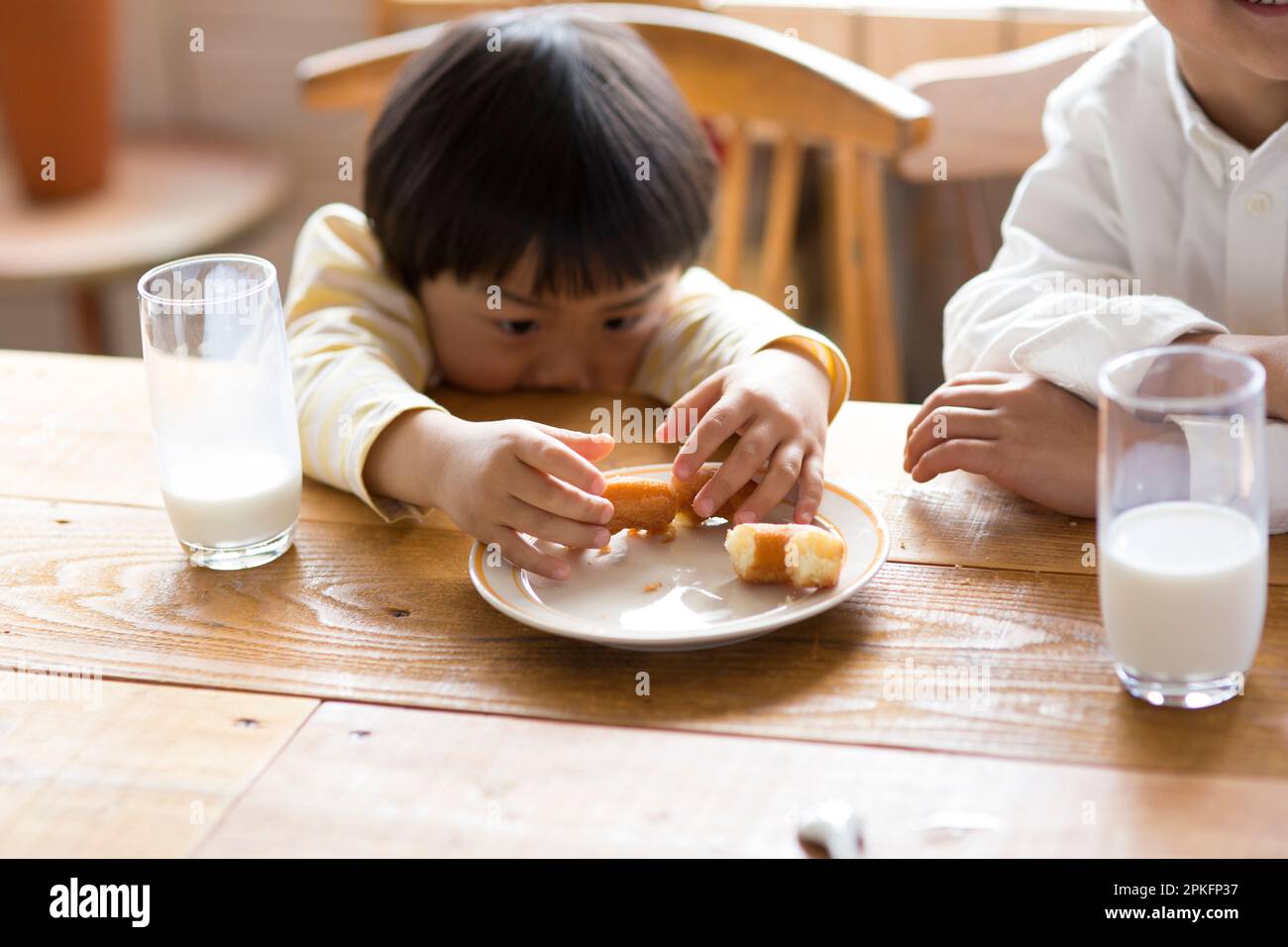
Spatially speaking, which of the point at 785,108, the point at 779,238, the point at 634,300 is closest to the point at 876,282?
the point at 779,238

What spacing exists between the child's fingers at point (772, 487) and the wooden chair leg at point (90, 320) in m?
1.84

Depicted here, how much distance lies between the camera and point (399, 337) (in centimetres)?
122

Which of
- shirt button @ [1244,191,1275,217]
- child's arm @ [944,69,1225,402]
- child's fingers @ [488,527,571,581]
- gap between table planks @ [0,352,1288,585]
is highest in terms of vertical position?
shirt button @ [1244,191,1275,217]

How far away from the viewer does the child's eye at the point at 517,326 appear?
4.05 ft

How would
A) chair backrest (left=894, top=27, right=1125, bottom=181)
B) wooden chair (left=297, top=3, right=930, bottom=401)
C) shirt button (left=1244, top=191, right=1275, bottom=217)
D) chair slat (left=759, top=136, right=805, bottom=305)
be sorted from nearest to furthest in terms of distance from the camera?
shirt button (left=1244, top=191, right=1275, bottom=217)
wooden chair (left=297, top=3, right=930, bottom=401)
chair backrest (left=894, top=27, right=1125, bottom=181)
chair slat (left=759, top=136, right=805, bottom=305)

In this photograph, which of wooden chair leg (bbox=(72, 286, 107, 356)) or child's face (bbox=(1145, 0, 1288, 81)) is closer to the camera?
child's face (bbox=(1145, 0, 1288, 81))

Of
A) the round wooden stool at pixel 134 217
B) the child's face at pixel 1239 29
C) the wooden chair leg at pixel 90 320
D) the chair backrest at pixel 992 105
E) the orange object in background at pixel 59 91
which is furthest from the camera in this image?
the wooden chair leg at pixel 90 320

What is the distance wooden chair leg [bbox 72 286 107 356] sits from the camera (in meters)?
2.48

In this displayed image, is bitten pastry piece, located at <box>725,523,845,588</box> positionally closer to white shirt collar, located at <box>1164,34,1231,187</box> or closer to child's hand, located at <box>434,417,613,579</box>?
child's hand, located at <box>434,417,613,579</box>

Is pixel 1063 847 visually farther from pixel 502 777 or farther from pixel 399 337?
pixel 399 337

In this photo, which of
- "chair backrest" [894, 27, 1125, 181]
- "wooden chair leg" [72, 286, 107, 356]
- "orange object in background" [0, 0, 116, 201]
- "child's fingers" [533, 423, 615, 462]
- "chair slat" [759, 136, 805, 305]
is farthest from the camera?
"wooden chair leg" [72, 286, 107, 356]

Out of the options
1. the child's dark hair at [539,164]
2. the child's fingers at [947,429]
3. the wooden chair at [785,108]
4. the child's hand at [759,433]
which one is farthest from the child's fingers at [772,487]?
the wooden chair at [785,108]

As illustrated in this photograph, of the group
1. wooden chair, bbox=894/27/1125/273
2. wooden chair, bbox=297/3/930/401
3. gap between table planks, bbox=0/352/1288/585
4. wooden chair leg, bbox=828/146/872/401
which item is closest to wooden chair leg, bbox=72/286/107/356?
wooden chair, bbox=297/3/930/401

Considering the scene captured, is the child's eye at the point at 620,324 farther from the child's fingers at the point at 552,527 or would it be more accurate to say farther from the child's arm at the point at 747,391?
the child's fingers at the point at 552,527
